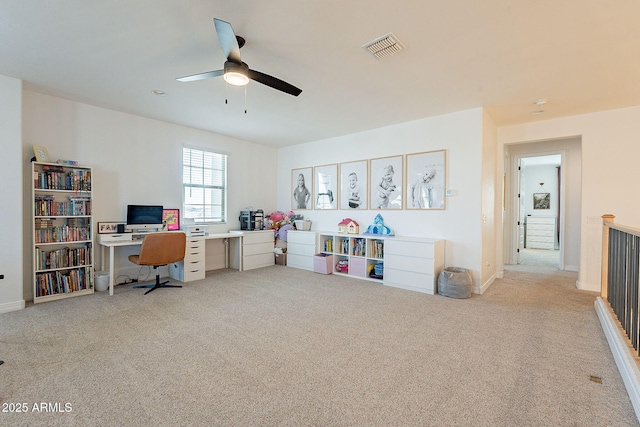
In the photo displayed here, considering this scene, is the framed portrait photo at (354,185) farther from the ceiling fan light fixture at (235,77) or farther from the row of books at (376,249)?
the ceiling fan light fixture at (235,77)

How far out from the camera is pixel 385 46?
247 cm

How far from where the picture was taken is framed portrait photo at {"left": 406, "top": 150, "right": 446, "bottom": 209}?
14.3 feet

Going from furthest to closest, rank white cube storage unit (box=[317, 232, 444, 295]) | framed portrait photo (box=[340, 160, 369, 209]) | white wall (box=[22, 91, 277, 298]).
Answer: framed portrait photo (box=[340, 160, 369, 209])
white cube storage unit (box=[317, 232, 444, 295])
white wall (box=[22, 91, 277, 298])

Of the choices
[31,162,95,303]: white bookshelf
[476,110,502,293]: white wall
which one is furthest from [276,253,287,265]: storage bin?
[476,110,502,293]: white wall

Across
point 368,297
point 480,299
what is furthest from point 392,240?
point 480,299

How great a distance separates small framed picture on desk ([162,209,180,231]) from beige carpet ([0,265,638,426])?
56.8 inches

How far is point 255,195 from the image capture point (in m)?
6.25

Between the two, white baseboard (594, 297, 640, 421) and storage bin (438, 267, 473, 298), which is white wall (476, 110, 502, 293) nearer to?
storage bin (438, 267, 473, 298)

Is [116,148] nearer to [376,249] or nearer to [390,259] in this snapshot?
[376,249]

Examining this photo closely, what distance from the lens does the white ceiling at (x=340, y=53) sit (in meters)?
2.06

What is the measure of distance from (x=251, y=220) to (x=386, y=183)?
2782 mm

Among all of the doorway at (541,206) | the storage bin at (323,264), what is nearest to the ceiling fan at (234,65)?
the storage bin at (323,264)

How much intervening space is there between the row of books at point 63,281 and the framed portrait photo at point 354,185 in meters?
4.21

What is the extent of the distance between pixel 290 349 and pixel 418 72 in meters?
3.03
